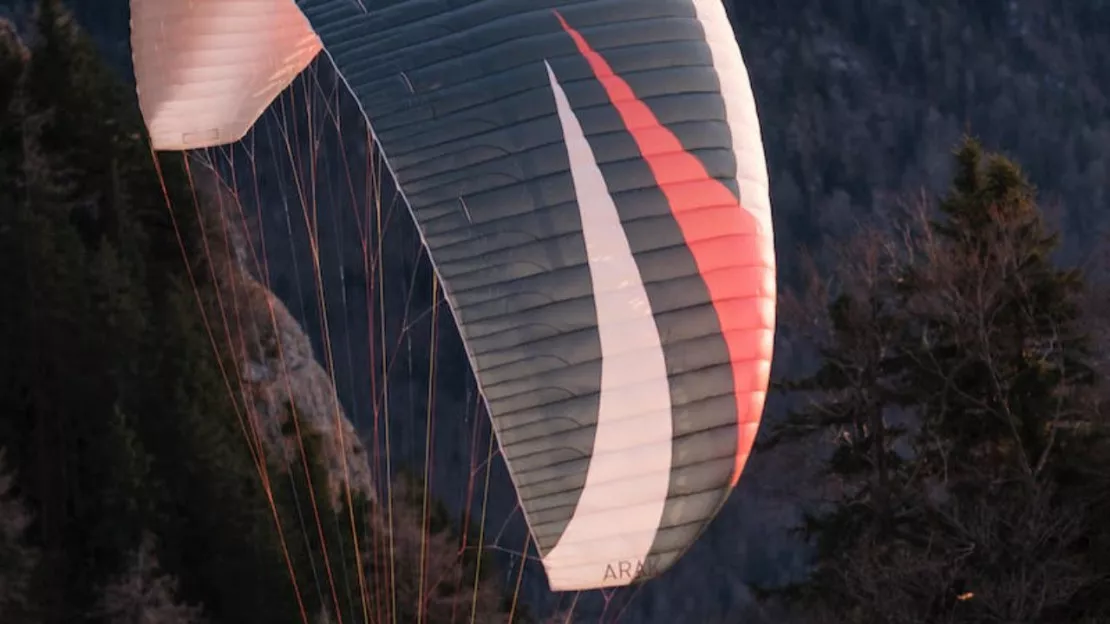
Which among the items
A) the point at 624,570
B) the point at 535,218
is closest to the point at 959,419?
the point at 624,570

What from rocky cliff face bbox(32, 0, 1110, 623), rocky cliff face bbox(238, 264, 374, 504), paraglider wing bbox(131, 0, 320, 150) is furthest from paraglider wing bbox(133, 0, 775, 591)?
rocky cliff face bbox(32, 0, 1110, 623)

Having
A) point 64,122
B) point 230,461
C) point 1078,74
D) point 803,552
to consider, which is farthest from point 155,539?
point 1078,74

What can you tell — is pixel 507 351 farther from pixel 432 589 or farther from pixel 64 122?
pixel 64 122

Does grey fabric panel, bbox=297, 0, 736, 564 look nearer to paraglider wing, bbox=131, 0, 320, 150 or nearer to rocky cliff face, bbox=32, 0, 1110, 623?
paraglider wing, bbox=131, 0, 320, 150

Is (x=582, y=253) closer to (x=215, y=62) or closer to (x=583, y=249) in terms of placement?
(x=583, y=249)

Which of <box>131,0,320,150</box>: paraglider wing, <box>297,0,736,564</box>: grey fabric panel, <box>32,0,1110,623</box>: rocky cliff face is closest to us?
<box>297,0,736,564</box>: grey fabric panel

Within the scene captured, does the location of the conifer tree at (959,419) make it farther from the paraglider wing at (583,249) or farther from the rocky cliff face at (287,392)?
the paraglider wing at (583,249)
